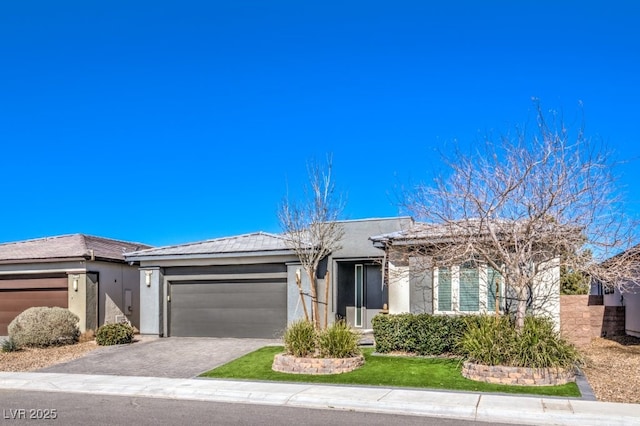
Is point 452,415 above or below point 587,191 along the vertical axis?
below

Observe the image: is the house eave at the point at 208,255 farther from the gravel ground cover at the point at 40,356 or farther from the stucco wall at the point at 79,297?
the gravel ground cover at the point at 40,356

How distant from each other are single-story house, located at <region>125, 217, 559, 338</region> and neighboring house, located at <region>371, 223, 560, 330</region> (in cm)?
180

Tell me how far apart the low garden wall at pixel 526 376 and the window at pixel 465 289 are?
3600mm

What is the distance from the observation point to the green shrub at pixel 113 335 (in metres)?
18.9

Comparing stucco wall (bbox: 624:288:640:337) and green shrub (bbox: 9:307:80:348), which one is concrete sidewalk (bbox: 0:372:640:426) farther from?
stucco wall (bbox: 624:288:640:337)

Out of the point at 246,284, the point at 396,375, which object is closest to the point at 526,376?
the point at 396,375

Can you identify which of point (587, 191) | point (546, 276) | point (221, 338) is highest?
point (587, 191)

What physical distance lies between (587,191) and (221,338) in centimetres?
1274

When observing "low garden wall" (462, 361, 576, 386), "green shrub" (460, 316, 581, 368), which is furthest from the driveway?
"low garden wall" (462, 361, 576, 386)

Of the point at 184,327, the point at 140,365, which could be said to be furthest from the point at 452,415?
the point at 184,327

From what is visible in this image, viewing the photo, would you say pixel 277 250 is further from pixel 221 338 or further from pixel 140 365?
pixel 140 365

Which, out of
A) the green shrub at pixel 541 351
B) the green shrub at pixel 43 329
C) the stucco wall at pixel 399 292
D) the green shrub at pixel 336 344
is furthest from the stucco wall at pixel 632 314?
the green shrub at pixel 43 329

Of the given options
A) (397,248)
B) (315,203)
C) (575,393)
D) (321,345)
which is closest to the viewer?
(575,393)

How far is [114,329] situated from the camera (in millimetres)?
19141
